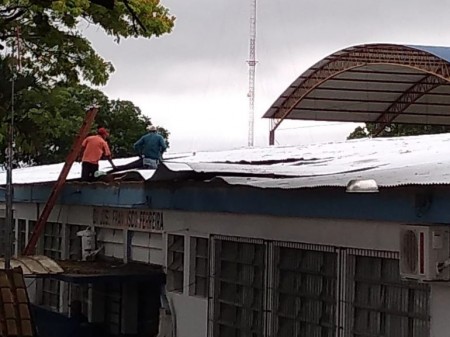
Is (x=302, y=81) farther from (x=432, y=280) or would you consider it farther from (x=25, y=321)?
(x=432, y=280)

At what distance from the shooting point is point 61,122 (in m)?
21.3

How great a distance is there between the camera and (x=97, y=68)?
1769cm

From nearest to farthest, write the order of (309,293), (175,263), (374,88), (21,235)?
(309,293) < (175,263) < (21,235) < (374,88)

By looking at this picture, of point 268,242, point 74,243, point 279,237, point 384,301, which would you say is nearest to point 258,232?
point 268,242

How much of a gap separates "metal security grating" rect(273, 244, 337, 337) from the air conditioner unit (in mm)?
1698

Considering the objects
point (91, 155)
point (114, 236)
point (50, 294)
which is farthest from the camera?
point (50, 294)

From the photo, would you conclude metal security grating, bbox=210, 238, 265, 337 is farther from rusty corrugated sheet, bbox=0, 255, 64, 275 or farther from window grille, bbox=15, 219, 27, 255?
window grille, bbox=15, 219, 27, 255

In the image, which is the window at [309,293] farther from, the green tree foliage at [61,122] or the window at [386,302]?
the green tree foliage at [61,122]

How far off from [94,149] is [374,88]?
2041cm

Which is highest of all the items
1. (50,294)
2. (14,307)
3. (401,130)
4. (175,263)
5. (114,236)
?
(401,130)

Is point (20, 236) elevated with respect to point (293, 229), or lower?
lower

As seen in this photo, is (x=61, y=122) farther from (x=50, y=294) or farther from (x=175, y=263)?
(x=175, y=263)

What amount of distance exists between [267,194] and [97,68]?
800 centimetres

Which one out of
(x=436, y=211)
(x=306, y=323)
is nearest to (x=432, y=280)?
(x=436, y=211)
